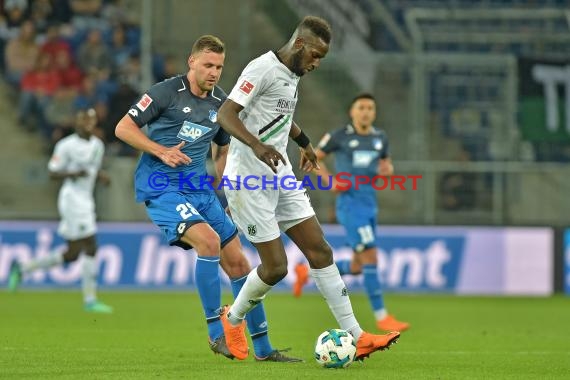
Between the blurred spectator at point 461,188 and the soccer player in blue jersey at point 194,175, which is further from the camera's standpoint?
the blurred spectator at point 461,188

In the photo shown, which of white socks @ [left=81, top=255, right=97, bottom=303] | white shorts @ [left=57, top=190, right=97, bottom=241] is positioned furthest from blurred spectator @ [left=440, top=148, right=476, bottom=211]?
white socks @ [left=81, top=255, right=97, bottom=303]

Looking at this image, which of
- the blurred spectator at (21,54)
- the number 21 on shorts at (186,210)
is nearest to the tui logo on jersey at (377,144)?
the number 21 on shorts at (186,210)

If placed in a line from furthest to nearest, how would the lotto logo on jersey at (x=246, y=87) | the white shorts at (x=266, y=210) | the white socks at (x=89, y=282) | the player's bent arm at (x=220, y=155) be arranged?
1. the white socks at (x=89, y=282)
2. the player's bent arm at (x=220, y=155)
3. the white shorts at (x=266, y=210)
4. the lotto logo on jersey at (x=246, y=87)

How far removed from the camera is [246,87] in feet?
24.1

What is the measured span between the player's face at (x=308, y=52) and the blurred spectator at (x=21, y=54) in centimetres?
1268

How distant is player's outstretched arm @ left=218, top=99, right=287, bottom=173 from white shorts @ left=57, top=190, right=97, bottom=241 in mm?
7530

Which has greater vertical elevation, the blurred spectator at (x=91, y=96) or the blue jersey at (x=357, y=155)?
the blurred spectator at (x=91, y=96)

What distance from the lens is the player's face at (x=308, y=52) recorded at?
7418 mm

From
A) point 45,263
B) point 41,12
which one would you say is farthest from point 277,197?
point 41,12

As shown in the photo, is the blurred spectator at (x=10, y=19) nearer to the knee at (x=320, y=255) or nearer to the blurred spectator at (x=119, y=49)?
the blurred spectator at (x=119, y=49)

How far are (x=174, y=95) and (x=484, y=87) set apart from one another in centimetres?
1136

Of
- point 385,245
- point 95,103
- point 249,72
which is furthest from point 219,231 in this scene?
point 95,103

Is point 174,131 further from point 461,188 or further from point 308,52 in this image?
point 461,188

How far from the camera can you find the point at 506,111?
61.8 ft
